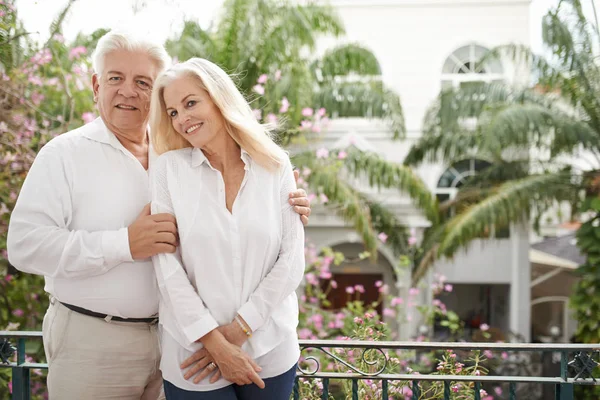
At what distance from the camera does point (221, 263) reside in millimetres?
1866

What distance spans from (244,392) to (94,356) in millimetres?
483

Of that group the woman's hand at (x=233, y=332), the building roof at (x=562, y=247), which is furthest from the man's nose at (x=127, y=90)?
the building roof at (x=562, y=247)

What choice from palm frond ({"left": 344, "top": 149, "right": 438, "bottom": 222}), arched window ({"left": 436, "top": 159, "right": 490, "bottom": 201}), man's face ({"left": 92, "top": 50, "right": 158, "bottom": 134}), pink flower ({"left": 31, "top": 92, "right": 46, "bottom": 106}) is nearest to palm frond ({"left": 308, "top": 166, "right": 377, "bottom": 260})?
palm frond ({"left": 344, "top": 149, "right": 438, "bottom": 222})

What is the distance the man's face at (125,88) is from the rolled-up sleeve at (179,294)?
313 mm

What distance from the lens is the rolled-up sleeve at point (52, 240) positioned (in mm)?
1888

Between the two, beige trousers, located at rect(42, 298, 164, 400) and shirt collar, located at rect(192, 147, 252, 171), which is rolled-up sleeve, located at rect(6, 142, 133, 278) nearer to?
beige trousers, located at rect(42, 298, 164, 400)

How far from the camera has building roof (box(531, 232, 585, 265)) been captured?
12.4 m

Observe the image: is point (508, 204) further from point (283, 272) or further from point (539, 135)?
point (283, 272)

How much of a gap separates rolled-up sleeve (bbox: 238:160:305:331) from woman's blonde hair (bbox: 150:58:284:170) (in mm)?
110

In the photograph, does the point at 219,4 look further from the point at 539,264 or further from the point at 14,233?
the point at 539,264

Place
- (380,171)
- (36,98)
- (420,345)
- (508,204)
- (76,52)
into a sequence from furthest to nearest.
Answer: (380,171) → (508,204) → (76,52) → (36,98) → (420,345)

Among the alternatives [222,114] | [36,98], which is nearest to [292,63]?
[36,98]

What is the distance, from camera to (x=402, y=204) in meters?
12.7

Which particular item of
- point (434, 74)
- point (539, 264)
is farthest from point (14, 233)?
point (539, 264)
